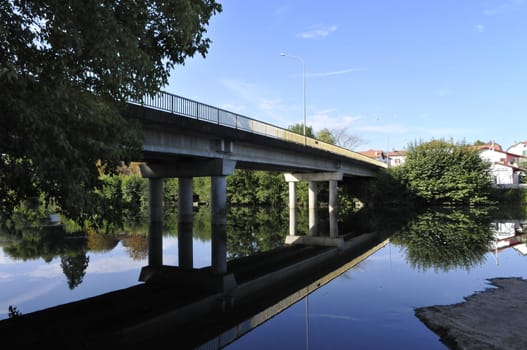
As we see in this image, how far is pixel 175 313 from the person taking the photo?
848cm

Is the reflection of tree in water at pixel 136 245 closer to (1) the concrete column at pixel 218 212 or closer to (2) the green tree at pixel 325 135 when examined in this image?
(1) the concrete column at pixel 218 212

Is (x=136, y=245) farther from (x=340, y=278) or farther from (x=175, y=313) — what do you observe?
(x=175, y=313)

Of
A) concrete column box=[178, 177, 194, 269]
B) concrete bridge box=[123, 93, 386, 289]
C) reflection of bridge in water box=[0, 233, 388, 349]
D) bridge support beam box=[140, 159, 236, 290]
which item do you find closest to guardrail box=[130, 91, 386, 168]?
concrete bridge box=[123, 93, 386, 289]

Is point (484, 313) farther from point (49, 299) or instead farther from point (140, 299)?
point (49, 299)

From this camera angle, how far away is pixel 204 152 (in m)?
22.7

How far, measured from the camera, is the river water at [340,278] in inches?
279

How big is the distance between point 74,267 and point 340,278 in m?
9.18

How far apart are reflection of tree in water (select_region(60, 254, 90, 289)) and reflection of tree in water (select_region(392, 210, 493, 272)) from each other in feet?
35.6

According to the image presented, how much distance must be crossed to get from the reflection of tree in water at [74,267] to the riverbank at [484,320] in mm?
9309

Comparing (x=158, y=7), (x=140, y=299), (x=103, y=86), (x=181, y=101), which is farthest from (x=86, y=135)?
(x=181, y=101)

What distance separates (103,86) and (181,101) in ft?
49.2

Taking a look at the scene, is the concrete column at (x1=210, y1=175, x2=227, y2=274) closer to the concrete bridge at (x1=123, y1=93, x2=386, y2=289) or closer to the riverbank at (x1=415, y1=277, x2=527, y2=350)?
the concrete bridge at (x1=123, y1=93, x2=386, y2=289)

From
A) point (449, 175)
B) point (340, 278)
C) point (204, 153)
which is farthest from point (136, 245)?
point (449, 175)

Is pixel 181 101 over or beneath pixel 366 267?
over
